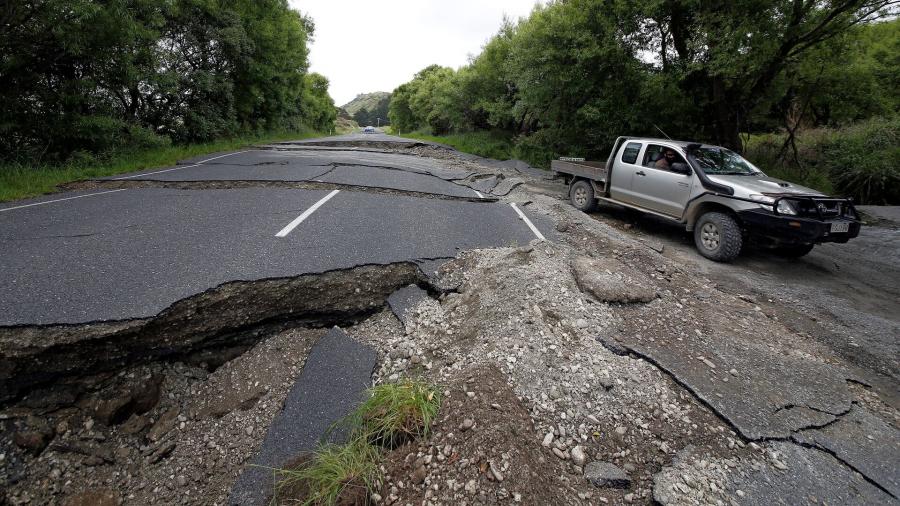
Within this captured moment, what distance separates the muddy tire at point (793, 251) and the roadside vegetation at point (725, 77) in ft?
12.0

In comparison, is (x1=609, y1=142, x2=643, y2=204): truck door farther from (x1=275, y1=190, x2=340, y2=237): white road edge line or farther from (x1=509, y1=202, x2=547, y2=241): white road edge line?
(x1=275, y1=190, x2=340, y2=237): white road edge line

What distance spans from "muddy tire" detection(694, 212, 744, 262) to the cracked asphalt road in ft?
8.47

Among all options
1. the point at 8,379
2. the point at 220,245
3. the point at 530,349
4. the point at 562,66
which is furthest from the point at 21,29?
the point at 562,66

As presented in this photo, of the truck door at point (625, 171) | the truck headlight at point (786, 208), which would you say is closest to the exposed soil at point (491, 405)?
the truck headlight at point (786, 208)

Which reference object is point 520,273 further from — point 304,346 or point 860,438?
point 860,438

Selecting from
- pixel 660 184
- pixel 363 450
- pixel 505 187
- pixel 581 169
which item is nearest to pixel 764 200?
pixel 660 184

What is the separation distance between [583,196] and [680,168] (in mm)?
2501

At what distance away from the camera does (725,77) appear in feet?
32.7

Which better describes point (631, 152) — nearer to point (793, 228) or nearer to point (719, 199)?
point (719, 199)

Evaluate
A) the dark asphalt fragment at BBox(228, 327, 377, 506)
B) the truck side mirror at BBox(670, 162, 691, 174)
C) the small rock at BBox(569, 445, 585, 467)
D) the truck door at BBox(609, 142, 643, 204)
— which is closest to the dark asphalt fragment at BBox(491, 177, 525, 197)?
the truck door at BBox(609, 142, 643, 204)

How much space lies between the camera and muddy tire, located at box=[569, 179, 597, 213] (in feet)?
29.0

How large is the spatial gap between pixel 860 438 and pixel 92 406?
5612mm

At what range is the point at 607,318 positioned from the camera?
12.6 ft

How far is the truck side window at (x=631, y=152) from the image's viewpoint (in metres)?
7.84
